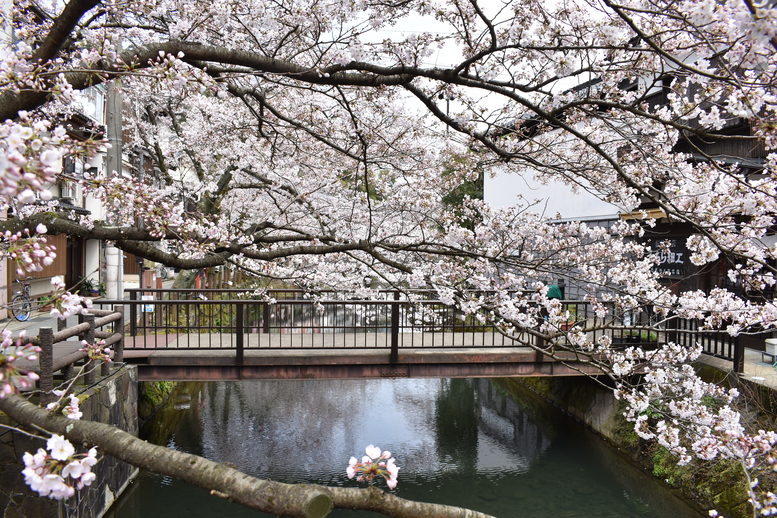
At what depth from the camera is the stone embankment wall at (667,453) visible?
6648 millimetres

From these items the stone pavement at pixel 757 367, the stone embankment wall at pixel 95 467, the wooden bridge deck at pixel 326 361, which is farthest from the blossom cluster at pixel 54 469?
the stone pavement at pixel 757 367

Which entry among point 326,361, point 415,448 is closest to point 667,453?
point 415,448

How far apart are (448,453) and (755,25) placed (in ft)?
30.0

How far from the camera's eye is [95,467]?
5.97 metres

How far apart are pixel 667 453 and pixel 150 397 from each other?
9.86 m

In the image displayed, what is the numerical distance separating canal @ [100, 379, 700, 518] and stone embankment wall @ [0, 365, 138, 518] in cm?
67

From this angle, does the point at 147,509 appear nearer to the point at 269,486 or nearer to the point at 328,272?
the point at 328,272

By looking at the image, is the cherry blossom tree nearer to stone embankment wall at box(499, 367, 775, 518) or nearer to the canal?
stone embankment wall at box(499, 367, 775, 518)

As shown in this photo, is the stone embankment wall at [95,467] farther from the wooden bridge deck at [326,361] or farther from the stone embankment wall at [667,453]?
the stone embankment wall at [667,453]

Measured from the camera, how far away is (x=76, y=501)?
17.8 feet

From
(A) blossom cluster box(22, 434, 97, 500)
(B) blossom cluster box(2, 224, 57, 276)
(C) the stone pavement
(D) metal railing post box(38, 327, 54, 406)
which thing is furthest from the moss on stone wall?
(C) the stone pavement

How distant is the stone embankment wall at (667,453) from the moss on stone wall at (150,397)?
921cm

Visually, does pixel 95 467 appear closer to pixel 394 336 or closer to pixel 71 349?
pixel 71 349

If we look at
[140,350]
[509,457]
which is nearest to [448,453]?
[509,457]
